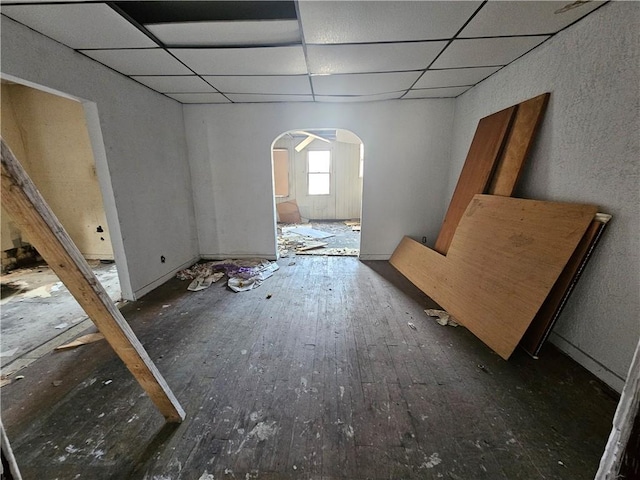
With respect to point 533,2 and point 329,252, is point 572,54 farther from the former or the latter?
point 329,252

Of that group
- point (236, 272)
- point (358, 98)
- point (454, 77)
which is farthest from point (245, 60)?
point (236, 272)

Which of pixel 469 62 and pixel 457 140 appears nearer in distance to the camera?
pixel 469 62

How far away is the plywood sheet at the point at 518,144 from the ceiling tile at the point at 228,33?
6.53 ft

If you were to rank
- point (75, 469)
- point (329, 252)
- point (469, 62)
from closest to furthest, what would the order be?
point (75, 469) < point (469, 62) < point (329, 252)

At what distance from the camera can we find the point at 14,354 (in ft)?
6.89

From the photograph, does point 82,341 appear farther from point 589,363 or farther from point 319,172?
point 319,172

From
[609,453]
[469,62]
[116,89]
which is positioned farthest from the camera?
[116,89]

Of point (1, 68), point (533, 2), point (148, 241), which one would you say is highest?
point (533, 2)

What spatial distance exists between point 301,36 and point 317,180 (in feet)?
19.7

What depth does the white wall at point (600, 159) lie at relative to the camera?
1.56 m

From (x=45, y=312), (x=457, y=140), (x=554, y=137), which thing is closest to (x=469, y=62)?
(x=554, y=137)

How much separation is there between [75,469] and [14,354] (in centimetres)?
147

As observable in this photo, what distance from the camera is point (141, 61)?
2.41 meters

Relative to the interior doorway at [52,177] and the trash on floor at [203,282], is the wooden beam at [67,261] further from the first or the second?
the interior doorway at [52,177]
